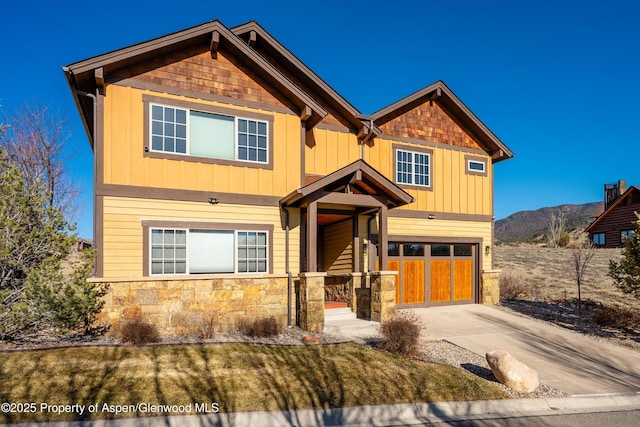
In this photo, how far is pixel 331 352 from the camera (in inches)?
354

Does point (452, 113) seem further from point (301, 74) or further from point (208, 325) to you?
point (208, 325)

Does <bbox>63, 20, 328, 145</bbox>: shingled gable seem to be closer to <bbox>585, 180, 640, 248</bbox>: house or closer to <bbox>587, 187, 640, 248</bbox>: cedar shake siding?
<bbox>585, 180, 640, 248</bbox>: house

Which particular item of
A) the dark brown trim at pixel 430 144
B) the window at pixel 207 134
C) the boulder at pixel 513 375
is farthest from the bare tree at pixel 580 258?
the window at pixel 207 134

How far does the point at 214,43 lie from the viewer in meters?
11.6

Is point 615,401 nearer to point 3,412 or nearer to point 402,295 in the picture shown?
point 402,295

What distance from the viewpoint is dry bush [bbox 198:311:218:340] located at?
10.1 m

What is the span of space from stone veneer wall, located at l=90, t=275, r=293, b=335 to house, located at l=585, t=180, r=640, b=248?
3434 centimetres

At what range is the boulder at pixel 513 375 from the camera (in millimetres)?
7668

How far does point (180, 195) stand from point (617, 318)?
43.9ft

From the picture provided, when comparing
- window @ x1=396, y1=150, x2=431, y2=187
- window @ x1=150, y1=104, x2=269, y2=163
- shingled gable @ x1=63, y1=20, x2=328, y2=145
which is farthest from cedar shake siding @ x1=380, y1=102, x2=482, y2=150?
window @ x1=150, y1=104, x2=269, y2=163

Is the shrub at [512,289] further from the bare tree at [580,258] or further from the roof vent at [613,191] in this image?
the roof vent at [613,191]

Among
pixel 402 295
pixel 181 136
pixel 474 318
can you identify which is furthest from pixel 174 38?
pixel 474 318

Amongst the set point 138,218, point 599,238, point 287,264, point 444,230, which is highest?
point 138,218

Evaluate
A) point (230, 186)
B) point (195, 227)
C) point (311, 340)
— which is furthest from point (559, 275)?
point (195, 227)
